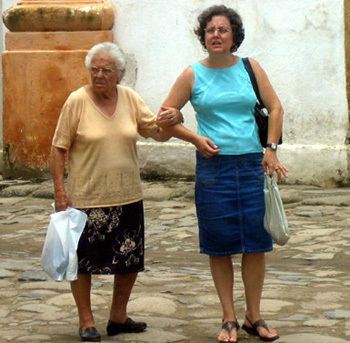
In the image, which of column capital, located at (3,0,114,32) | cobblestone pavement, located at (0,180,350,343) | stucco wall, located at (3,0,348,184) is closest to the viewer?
cobblestone pavement, located at (0,180,350,343)

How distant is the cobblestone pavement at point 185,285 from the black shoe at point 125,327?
0.05 meters

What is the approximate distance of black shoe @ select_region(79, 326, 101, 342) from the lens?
16.8 feet

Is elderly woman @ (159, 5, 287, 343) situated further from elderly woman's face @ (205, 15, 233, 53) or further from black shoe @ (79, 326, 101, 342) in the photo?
black shoe @ (79, 326, 101, 342)

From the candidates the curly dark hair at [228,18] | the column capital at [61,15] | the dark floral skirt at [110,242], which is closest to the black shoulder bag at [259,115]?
the curly dark hair at [228,18]

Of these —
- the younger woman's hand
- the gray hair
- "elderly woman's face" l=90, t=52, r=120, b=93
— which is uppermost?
the gray hair

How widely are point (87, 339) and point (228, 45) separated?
5.12ft

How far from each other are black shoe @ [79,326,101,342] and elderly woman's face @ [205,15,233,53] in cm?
146

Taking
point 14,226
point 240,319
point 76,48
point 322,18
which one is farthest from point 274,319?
point 76,48

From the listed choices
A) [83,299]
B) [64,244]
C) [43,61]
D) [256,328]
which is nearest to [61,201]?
[64,244]

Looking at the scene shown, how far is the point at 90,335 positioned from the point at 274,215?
105cm

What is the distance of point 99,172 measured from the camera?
5.17 metres

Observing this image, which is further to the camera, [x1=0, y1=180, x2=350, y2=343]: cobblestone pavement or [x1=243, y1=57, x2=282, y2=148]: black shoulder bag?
[x1=0, y1=180, x2=350, y2=343]: cobblestone pavement

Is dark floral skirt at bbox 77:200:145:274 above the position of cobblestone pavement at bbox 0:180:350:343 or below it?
above

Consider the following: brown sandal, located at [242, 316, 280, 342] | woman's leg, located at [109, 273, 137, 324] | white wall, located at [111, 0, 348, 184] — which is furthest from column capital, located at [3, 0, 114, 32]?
brown sandal, located at [242, 316, 280, 342]
